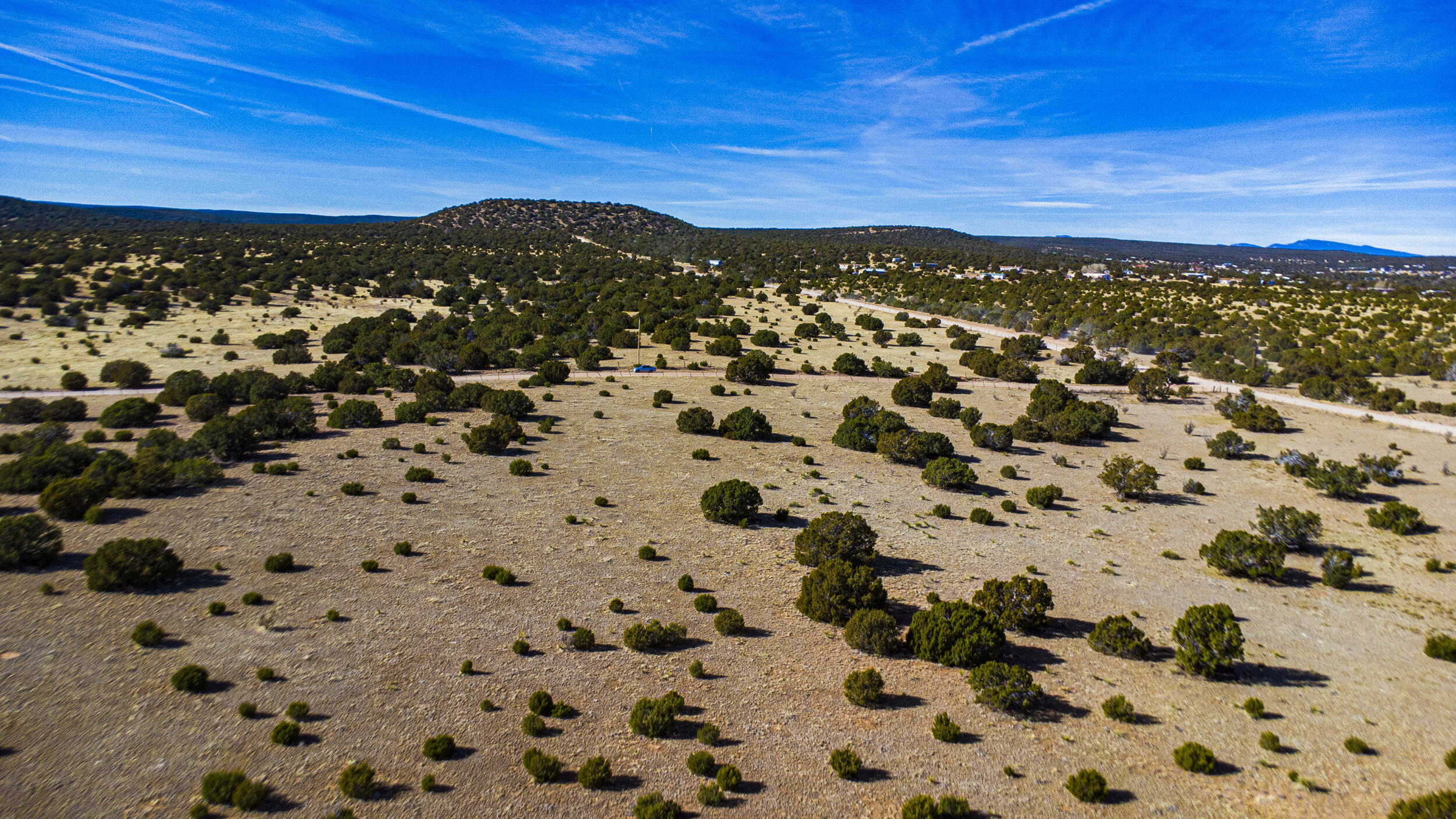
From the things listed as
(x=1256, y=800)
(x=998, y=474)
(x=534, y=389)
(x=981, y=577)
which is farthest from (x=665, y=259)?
(x=1256, y=800)

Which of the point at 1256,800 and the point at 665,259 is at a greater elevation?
the point at 665,259

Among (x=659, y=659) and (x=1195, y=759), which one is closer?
(x=1195, y=759)

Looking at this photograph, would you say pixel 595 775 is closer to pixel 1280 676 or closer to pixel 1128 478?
pixel 1280 676

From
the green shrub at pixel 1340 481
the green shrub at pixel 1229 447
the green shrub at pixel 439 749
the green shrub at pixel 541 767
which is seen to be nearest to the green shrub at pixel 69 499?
the green shrub at pixel 439 749

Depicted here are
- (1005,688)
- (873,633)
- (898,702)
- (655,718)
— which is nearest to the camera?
(655,718)

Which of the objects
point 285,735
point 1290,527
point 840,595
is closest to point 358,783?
point 285,735

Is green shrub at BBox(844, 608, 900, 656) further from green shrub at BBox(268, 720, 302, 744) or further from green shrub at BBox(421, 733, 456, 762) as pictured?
green shrub at BBox(268, 720, 302, 744)

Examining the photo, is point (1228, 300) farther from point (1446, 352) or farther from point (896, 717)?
point (896, 717)

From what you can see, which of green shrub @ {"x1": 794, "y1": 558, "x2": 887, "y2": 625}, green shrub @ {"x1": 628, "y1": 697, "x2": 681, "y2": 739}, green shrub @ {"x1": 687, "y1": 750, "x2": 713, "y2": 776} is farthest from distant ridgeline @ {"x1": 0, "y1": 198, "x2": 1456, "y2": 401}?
green shrub @ {"x1": 687, "y1": 750, "x2": 713, "y2": 776}
